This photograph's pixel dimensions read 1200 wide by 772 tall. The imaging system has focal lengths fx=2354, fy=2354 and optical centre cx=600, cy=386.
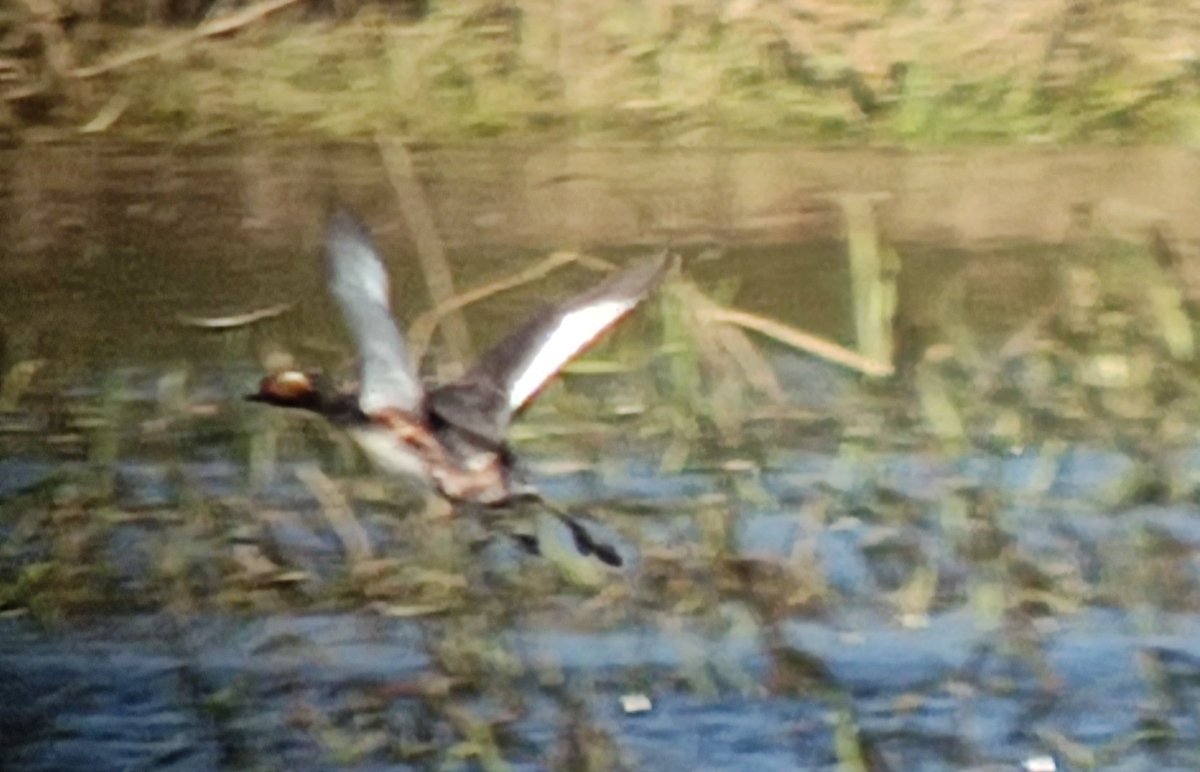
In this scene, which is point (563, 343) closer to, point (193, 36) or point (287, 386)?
point (287, 386)

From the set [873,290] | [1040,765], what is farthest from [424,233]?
[1040,765]

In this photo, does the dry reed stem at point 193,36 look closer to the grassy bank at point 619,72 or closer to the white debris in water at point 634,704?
the grassy bank at point 619,72

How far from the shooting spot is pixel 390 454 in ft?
4.46

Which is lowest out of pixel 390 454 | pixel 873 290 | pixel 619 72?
pixel 390 454

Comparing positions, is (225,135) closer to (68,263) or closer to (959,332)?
(68,263)

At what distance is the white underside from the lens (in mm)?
1354

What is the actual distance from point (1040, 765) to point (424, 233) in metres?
0.48

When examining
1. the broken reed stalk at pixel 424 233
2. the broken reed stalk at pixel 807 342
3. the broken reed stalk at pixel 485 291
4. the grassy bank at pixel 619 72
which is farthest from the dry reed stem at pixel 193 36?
the broken reed stalk at pixel 807 342

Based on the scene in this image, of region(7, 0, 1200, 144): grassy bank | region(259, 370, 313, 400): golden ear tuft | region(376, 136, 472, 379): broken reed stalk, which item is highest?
region(7, 0, 1200, 144): grassy bank

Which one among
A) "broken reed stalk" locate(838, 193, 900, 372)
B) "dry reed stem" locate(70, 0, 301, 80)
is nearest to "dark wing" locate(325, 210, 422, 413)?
"dry reed stem" locate(70, 0, 301, 80)

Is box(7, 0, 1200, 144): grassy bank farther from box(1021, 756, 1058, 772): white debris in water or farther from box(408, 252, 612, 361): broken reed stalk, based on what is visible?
box(1021, 756, 1058, 772): white debris in water

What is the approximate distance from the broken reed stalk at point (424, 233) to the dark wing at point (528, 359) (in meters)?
0.03

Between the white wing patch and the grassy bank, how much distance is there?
0.14 meters

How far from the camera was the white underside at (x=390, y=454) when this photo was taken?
53.3 inches
